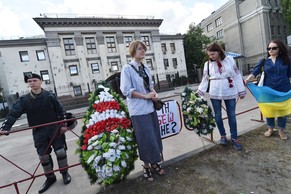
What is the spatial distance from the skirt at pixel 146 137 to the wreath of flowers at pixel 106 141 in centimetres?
14

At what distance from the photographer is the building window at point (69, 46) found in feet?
83.3

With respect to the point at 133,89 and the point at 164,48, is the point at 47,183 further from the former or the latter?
the point at 164,48

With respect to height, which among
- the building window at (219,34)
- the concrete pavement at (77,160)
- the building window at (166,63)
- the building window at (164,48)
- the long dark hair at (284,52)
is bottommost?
the concrete pavement at (77,160)

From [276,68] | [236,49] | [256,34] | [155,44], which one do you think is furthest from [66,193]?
[236,49]

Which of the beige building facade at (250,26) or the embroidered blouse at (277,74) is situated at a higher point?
the beige building facade at (250,26)

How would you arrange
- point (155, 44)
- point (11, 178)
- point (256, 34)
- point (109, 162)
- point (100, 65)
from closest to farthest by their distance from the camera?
point (109, 162), point (11, 178), point (100, 65), point (155, 44), point (256, 34)

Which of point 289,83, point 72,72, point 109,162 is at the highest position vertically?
point 72,72

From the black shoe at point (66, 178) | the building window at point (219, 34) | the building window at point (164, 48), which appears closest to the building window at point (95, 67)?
the building window at point (164, 48)

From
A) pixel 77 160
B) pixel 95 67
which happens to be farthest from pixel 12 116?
pixel 95 67

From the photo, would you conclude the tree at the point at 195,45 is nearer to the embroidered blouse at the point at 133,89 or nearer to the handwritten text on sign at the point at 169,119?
the handwritten text on sign at the point at 169,119

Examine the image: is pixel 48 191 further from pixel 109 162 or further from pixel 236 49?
pixel 236 49

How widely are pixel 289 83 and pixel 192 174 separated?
2.55 metres

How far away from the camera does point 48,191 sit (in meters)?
3.08

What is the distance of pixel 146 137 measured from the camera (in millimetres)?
2613
